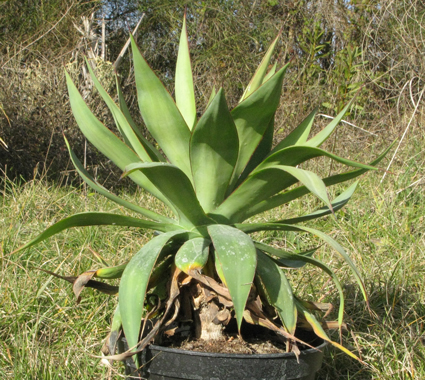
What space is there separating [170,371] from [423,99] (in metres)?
4.85

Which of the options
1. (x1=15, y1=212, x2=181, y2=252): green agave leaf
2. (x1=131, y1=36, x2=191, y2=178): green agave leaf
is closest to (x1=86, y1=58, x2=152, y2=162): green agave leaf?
(x1=131, y1=36, x2=191, y2=178): green agave leaf

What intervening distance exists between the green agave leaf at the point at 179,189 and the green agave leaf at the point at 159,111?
17 cm

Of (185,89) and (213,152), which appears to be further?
(185,89)

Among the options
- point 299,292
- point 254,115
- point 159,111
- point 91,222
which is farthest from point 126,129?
point 299,292

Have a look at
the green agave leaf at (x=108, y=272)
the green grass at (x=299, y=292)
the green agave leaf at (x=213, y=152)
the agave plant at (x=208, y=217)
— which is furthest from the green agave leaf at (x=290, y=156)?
the green grass at (x=299, y=292)

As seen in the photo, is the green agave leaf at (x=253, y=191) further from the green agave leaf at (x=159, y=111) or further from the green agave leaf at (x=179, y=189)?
the green agave leaf at (x=159, y=111)

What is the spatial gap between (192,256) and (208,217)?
0.16m

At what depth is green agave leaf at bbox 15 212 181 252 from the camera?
1.36 meters

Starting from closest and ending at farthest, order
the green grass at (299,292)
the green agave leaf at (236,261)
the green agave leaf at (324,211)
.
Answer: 1. the green agave leaf at (236,261)
2. the green agave leaf at (324,211)
3. the green grass at (299,292)

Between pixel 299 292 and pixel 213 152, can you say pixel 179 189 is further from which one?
pixel 299 292

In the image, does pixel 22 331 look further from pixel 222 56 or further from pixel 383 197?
pixel 222 56

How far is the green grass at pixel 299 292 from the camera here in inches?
83.4

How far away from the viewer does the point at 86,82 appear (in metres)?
5.83

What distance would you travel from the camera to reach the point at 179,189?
1.39 metres
